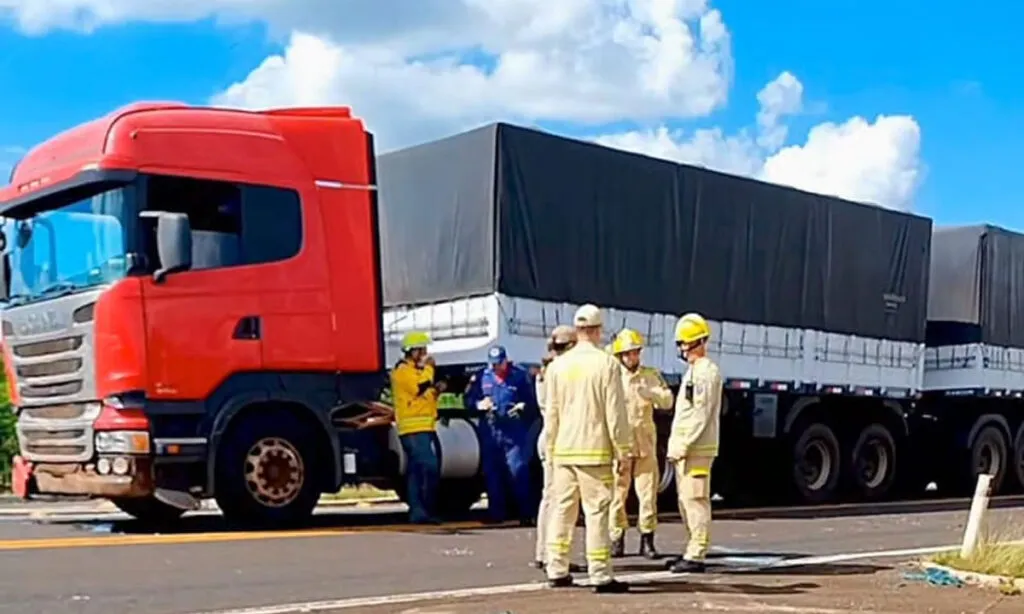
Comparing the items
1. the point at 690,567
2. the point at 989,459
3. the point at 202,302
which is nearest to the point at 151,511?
the point at 202,302

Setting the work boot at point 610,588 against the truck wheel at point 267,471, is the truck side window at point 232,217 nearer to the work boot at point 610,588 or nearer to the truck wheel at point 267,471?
the truck wheel at point 267,471

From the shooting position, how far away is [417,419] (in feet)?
43.8

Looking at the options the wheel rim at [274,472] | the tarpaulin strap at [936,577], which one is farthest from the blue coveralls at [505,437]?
the tarpaulin strap at [936,577]

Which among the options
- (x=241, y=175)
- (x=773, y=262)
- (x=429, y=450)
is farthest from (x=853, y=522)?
(x=241, y=175)

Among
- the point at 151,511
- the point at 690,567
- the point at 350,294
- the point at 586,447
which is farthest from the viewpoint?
the point at 151,511

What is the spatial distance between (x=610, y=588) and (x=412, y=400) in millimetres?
4555

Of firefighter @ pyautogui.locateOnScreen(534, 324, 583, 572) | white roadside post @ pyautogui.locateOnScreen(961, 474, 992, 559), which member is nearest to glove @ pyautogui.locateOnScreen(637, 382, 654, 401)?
firefighter @ pyautogui.locateOnScreen(534, 324, 583, 572)

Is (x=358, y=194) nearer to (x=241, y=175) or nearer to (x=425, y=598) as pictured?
(x=241, y=175)

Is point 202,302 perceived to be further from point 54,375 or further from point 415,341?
point 415,341

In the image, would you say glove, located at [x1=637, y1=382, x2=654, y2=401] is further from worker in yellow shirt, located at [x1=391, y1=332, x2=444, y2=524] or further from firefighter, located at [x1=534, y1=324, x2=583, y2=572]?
worker in yellow shirt, located at [x1=391, y1=332, x2=444, y2=524]

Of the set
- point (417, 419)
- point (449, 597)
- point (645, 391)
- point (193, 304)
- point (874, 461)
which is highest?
point (193, 304)

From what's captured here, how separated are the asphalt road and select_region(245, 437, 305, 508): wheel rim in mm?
371

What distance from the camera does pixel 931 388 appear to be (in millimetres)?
20094

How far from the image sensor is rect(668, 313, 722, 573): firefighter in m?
10.1
